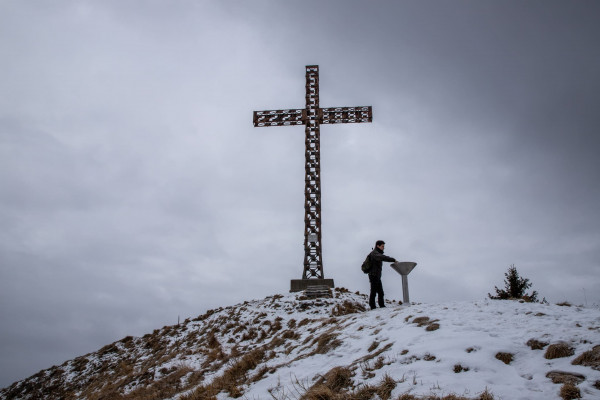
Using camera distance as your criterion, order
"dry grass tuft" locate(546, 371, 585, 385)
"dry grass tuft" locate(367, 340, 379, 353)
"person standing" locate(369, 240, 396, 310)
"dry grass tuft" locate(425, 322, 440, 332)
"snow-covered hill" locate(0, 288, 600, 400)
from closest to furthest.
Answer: "dry grass tuft" locate(546, 371, 585, 385)
"snow-covered hill" locate(0, 288, 600, 400)
"dry grass tuft" locate(367, 340, 379, 353)
"dry grass tuft" locate(425, 322, 440, 332)
"person standing" locate(369, 240, 396, 310)

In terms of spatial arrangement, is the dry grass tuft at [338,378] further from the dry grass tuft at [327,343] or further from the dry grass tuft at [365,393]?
the dry grass tuft at [327,343]

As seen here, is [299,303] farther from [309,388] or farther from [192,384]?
[309,388]

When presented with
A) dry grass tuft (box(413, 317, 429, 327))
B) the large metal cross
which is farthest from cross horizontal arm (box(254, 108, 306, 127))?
dry grass tuft (box(413, 317, 429, 327))

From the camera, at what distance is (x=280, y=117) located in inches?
860

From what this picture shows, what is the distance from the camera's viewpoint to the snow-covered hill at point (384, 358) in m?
5.00

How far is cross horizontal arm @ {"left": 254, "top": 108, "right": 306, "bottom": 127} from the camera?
2145cm

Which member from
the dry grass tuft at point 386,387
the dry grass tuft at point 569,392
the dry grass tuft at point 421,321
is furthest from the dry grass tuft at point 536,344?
the dry grass tuft at point 386,387

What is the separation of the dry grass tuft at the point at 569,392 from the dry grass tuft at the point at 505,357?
1119 millimetres

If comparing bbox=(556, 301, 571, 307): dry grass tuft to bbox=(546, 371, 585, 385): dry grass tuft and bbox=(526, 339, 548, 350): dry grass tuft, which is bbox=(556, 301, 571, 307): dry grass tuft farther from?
bbox=(546, 371, 585, 385): dry grass tuft

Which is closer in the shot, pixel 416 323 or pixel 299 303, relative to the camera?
pixel 416 323

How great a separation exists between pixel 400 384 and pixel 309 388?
4.75 ft

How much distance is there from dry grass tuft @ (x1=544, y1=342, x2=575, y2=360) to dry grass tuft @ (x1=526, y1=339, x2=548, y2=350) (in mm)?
191

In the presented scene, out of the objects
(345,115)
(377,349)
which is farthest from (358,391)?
(345,115)

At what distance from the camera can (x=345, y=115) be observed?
2159 cm
